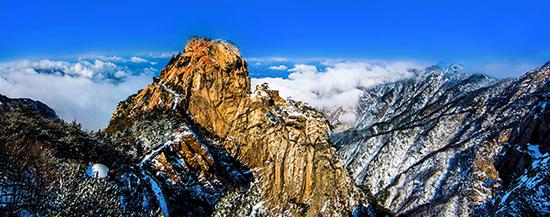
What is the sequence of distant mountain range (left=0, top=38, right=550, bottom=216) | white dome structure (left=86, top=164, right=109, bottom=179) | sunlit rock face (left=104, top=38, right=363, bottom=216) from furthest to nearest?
1. sunlit rock face (left=104, top=38, right=363, bottom=216)
2. white dome structure (left=86, top=164, right=109, bottom=179)
3. distant mountain range (left=0, top=38, right=550, bottom=216)

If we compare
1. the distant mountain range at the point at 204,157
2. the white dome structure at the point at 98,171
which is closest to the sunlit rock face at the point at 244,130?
the distant mountain range at the point at 204,157

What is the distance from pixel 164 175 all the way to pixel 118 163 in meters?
15.5

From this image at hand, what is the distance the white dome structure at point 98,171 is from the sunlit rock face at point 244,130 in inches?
1382

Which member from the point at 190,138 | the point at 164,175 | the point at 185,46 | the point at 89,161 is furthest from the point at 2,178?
the point at 185,46

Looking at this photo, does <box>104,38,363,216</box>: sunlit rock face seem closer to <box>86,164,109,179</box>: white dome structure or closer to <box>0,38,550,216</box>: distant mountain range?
<box>0,38,550,216</box>: distant mountain range

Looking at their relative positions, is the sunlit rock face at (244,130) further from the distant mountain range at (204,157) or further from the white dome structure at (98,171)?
the white dome structure at (98,171)

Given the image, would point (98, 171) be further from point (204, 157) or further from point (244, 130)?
point (244, 130)

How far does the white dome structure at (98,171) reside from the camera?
72363mm

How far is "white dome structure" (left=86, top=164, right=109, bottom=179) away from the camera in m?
72.4

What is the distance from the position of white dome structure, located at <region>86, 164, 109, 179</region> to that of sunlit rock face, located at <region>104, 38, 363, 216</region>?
35.1 meters

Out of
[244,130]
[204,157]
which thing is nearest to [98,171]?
[204,157]

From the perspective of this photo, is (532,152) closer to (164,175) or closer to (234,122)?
(164,175)

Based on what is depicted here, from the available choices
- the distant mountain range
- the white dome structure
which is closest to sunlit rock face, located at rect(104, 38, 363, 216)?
the distant mountain range

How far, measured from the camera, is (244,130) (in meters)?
135
